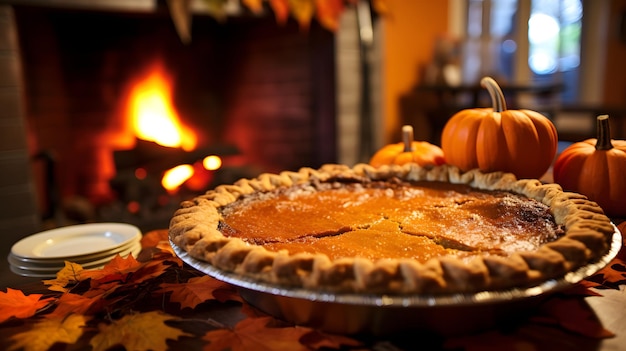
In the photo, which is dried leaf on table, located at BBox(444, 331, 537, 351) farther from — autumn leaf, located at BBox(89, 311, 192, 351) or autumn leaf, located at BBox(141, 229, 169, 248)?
autumn leaf, located at BBox(141, 229, 169, 248)

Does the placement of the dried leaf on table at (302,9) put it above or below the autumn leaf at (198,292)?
above

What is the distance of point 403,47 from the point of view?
3863 mm

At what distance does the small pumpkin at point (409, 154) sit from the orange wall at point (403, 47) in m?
2.00

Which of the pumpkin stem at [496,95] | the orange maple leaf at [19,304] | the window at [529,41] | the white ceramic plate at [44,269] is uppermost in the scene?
the window at [529,41]

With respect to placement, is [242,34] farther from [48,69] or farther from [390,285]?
[390,285]

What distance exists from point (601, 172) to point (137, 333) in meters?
1.12

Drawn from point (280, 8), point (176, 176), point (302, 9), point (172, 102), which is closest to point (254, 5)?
point (280, 8)

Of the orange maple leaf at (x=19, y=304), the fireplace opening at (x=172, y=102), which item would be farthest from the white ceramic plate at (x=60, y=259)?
the fireplace opening at (x=172, y=102)

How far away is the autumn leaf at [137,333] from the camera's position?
79 centimetres

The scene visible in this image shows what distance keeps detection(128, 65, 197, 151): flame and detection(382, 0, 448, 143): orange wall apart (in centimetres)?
145

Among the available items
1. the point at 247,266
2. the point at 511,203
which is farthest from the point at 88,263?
the point at 511,203

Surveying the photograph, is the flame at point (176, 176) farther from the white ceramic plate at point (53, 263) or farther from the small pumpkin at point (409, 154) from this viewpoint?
the white ceramic plate at point (53, 263)

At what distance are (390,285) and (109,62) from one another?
3.04 m

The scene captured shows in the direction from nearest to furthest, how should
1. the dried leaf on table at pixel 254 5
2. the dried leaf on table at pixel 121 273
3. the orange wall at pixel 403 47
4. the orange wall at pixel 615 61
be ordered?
the dried leaf on table at pixel 121 273, the dried leaf on table at pixel 254 5, the orange wall at pixel 403 47, the orange wall at pixel 615 61
